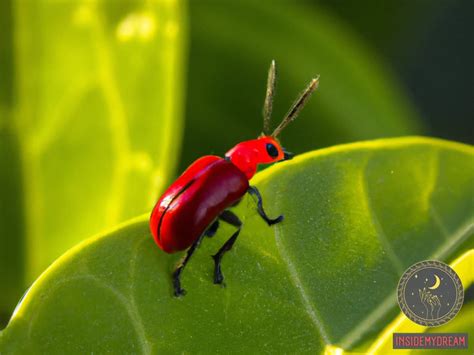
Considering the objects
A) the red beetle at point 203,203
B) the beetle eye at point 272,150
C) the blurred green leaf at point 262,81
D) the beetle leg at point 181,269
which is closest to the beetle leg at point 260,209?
the red beetle at point 203,203

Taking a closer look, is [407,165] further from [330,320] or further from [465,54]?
[465,54]

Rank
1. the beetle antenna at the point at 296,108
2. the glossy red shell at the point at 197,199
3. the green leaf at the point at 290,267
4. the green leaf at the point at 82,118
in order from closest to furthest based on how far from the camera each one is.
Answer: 1. the green leaf at the point at 290,267
2. the glossy red shell at the point at 197,199
3. the green leaf at the point at 82,118
4. the beetle antenna at the point at 296,108

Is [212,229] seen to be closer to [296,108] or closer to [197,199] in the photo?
[197,199]

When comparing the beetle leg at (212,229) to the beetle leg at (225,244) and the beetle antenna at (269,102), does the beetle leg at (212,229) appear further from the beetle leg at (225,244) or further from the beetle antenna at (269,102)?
the beetle antenna at (269,102)

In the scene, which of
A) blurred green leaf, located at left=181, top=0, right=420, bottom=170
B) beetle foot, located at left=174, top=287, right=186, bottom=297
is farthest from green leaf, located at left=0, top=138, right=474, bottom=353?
blurred green leaf, located at left=181, top=0, right=420, bottom=170

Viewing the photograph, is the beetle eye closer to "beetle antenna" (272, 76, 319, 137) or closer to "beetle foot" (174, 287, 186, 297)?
"beetle antenna" (272, 76, 319, 137)

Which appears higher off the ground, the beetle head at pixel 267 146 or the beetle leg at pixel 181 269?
the beetle head at pixel 267 146

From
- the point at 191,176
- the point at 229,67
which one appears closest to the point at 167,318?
the point at 191,176
